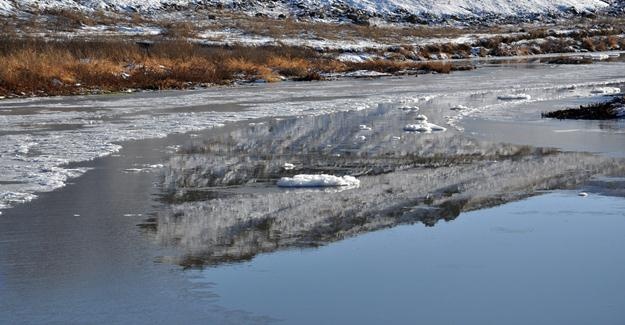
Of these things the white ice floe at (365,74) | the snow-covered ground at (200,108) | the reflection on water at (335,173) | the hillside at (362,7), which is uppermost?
the hillside at (362,7)

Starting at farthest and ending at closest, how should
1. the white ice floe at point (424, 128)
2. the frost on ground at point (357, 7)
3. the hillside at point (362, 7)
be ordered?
the hillside at point (362, 7), the frost on ground at point (357, 7), the white ice floe at point (424, 128)

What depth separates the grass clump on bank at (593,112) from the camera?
17.8 metres

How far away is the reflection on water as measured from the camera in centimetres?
809

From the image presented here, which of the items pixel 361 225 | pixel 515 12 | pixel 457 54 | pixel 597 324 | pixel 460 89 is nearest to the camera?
pixel 597 324

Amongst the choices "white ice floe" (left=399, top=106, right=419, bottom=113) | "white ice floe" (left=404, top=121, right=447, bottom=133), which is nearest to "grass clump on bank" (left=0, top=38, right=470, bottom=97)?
"white ice floe" (left=399, top=106, right=419, bottom=113)

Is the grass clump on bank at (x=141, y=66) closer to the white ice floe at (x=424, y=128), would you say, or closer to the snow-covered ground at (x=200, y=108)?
the snow-covered ground at (x=200, y=108)

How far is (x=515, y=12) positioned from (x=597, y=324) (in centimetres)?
8196

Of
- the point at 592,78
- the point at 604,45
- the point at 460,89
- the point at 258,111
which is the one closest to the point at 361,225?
the point at 258,111

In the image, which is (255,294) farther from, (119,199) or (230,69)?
(230,69)

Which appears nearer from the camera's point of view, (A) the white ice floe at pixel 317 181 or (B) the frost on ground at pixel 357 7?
(A) the white ice floe at pixel 317 181

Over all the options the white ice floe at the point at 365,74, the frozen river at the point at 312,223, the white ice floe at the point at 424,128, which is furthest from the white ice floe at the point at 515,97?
the white ice floe at the point at 365,74

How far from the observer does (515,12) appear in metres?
84.6

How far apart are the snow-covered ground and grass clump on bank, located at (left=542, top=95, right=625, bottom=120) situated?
1.11 metres

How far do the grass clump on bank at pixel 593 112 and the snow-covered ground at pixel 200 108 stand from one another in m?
1.11
